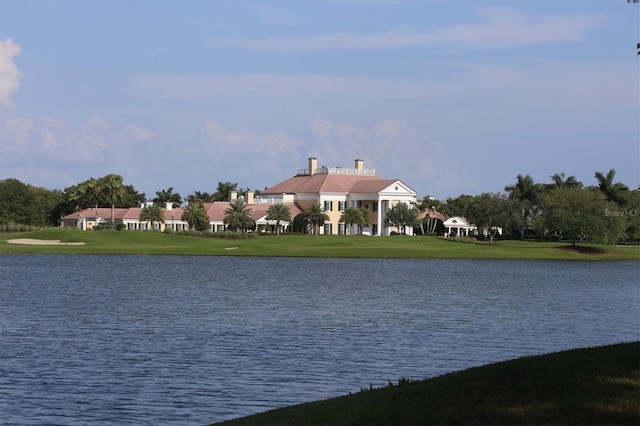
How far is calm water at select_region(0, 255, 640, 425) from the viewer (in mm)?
24172

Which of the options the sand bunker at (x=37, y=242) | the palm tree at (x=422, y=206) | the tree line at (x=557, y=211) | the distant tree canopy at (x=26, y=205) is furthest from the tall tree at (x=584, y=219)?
the distant tree canopy at (x=26, y=205)

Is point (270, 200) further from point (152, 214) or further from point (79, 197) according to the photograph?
point (79, 197)

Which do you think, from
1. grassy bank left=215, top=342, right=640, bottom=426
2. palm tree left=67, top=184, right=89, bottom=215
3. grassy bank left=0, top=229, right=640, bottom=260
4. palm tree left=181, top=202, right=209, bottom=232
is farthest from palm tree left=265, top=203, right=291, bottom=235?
grassy bank left=215, top=342, right=640, bottom=426

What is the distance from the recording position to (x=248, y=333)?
3584cm

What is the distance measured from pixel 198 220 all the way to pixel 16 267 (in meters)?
76.4

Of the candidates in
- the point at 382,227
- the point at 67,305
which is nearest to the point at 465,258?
the point at 382,227

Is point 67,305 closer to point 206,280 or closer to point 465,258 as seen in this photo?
point 206,280

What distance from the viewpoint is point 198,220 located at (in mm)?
154125

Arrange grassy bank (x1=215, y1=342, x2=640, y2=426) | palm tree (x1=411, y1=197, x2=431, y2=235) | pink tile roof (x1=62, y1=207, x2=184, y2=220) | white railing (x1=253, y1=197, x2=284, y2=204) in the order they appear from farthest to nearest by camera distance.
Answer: pink tile roof (x1=62, y1=207, x2=184, y2=220) → white railing (x1=253, y1=197, x2=284, y2=204) → palm tree (x1=411, y1=197, x2=431, y2=235) → grassy bank (x1=215, y1=342, x2=640, y2=426)

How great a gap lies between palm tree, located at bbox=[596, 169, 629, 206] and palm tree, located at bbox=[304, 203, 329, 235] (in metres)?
42.4

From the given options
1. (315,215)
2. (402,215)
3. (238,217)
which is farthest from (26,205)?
(402,215)

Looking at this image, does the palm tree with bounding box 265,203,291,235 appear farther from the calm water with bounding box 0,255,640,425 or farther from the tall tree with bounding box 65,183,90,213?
the calm water with bounding box 0,255,640,425

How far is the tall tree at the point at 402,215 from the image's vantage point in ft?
496

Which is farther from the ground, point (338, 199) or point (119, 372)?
point (338, 199)
